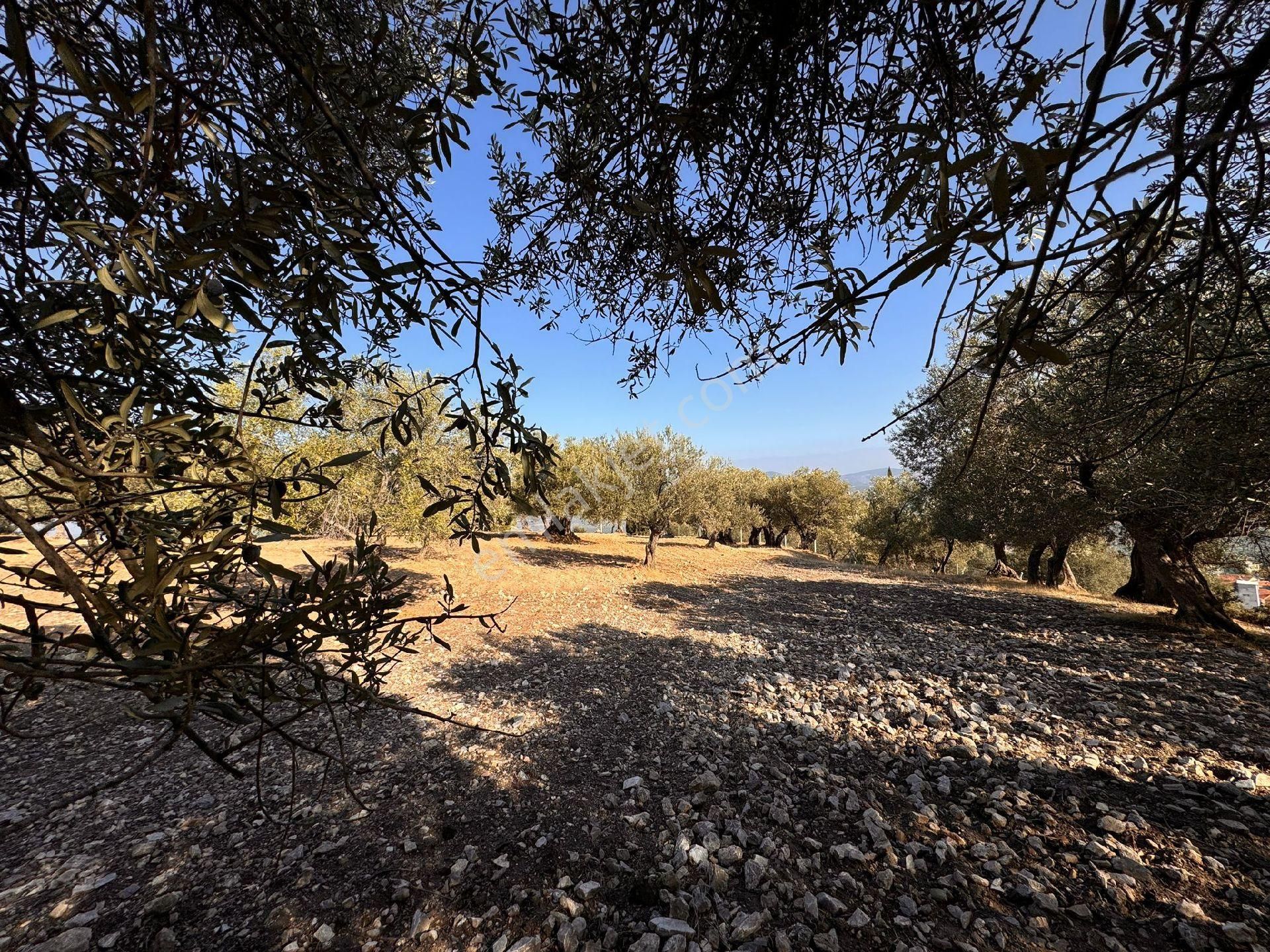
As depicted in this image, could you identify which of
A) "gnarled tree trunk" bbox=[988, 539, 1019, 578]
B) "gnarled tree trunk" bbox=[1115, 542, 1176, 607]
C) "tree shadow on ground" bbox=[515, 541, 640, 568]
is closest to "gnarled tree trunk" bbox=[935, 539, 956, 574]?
"gnarled tree trunk" bbox=[988, 539, 1019, 578]

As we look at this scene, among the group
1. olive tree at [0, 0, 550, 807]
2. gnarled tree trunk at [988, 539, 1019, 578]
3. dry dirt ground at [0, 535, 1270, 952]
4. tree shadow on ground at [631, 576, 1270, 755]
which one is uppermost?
olive tree at [0, 0, 550, 807]

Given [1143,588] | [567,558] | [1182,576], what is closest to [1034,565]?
[1143,588]

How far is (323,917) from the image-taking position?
2.57 metres

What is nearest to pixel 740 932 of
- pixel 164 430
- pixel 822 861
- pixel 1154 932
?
pixel 822 861

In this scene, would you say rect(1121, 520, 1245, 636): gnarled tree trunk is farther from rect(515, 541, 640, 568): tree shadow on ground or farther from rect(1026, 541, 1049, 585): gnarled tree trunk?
rect(515, 541, 640, 568): tree shadow on ground

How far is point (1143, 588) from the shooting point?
11.1 meters

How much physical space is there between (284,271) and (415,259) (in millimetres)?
449

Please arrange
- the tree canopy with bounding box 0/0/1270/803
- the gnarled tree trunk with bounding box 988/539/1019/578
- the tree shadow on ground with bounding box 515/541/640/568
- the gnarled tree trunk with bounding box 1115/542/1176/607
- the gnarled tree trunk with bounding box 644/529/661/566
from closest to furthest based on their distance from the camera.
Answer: the tree canopy with bounding box 0/0/1270/803, the gnarled tree trunk with bounding box 1115/542/1176/607, the tree shadow on ground with bounding box 515/541/640/568, the gnarled tree trunk with bounding box 644/529/661/566, the gnarled tree trunk with bounding box 988/539/1019/578

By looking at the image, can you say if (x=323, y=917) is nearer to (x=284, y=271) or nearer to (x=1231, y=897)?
(x=284, y=271)

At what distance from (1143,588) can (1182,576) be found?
4.69 metres

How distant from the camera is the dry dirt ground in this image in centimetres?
246

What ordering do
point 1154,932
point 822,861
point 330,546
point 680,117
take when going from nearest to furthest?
→ point 680,117 < point 1154,932 < point 822,861 < point 330,546

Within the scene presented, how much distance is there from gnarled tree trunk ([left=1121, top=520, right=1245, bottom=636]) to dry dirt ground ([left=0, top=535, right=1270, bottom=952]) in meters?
1.59

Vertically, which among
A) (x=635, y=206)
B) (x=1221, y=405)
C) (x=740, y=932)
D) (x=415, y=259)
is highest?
(x=1221, y=405)
